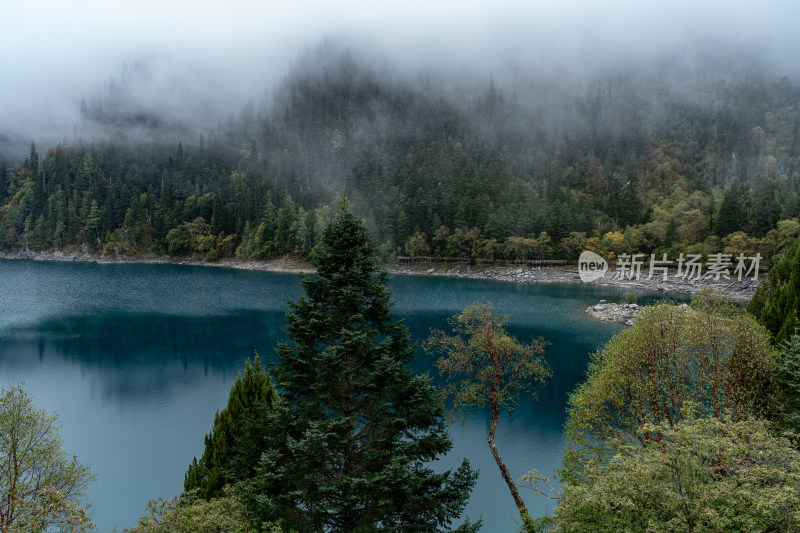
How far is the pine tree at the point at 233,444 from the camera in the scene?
13.9 metres

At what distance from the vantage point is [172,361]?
37.9 m

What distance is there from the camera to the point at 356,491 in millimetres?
11414

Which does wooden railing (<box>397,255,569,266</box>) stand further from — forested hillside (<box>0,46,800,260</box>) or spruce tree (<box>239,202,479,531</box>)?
spruce tree (<box>239,202,479,531</box>)

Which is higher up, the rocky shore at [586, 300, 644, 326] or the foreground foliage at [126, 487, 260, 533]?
the foreground foliage at [126, 487, 260, 533]

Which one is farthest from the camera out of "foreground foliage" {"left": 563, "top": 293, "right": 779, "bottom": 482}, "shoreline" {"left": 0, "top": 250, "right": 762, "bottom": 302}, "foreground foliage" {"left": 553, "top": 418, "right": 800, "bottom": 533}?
"shoreline" {"left": 0, "top": 250, "right": 762, "bottom": 302}

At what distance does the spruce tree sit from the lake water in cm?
778

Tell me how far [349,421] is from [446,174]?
422ft

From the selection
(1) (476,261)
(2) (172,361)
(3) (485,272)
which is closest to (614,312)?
(3) (485,272)

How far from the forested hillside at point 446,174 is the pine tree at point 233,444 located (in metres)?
90.8

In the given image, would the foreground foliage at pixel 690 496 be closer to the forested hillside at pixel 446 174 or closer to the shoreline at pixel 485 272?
the shoreline at pixel 485 272

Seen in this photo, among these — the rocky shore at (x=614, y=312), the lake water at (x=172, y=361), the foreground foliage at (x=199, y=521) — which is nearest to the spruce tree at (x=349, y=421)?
the foreground foliage at (x=199, y=521)

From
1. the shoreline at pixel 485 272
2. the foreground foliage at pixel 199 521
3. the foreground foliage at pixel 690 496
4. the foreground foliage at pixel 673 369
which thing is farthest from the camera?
the shoreline at pixel 485 272

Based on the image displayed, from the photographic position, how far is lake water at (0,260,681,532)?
2197 centimetres

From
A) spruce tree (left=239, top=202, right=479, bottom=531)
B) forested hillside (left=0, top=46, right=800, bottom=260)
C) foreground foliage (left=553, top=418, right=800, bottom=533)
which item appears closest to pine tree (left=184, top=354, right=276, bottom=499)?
spruce tree (left=239, top=202, right=479, bottom=531)
